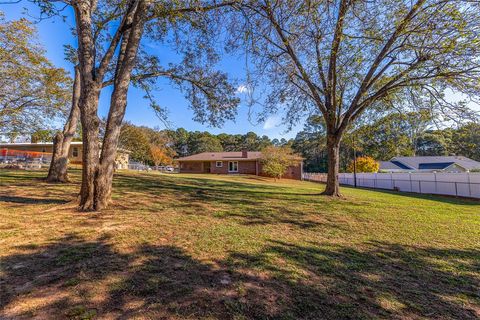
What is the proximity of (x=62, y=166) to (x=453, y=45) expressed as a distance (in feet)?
48.4

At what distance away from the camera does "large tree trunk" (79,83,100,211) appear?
535cm

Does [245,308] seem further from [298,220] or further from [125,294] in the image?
[298,220]

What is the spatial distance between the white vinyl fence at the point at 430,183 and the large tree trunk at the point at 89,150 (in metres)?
21.0

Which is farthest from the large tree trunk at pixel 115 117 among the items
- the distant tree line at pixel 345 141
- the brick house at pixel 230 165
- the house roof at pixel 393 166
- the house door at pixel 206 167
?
the house roof at pixel 393 166

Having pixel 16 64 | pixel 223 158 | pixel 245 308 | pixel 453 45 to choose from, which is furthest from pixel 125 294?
pixel 223 158

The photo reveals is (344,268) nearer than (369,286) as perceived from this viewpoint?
No

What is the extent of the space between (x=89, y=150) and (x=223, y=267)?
443 centimetres

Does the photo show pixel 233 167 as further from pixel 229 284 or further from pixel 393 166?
pixel 229 284

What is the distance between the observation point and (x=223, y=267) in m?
2.98

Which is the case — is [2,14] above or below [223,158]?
above

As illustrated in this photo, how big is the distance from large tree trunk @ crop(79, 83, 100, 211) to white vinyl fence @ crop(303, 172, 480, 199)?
68.9ft

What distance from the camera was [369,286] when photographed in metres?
2.75

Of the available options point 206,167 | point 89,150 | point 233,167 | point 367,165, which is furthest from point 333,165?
point 367,165

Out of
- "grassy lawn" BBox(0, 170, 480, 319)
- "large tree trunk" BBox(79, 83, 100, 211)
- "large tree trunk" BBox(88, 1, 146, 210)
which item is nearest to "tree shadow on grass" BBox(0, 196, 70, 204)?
"grassy lawn" BBox(0, 170, 480, 319)
